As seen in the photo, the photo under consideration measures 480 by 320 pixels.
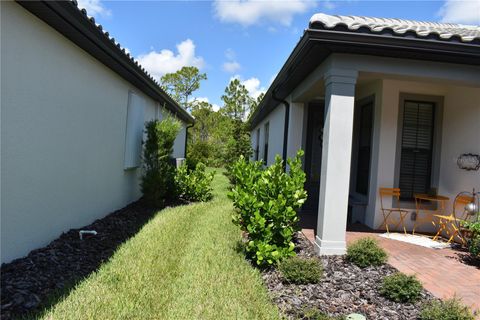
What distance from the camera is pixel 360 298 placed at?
3.64 meters

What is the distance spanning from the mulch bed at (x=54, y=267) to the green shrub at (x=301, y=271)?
230 centimetres

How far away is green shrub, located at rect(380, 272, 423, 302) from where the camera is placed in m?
3.43

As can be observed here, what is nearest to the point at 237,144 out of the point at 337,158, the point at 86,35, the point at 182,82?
the point at 337,158

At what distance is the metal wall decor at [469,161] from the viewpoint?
5637 millimetres

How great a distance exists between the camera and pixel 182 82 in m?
40.2

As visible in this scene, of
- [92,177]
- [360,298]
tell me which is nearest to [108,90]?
[92,177]

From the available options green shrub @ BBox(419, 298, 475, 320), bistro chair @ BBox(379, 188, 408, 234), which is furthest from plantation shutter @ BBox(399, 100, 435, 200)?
green shrub @ BBox(419, 298, 475, 320)

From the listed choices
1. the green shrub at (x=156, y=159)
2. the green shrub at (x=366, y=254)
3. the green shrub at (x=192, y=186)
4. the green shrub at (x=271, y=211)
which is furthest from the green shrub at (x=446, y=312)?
the green shrub at (x=192, y=186)

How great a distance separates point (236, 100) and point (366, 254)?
31028 millimetres

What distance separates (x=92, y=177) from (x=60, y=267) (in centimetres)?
226

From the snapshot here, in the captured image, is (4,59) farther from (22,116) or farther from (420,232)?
(420,232)

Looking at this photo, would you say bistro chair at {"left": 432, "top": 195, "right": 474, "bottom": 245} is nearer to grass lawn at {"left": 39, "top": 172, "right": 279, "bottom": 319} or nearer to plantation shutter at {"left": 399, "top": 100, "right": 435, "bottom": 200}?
plantation shutter at {"left": 399, "top": 100, "right": 435, "bottom": 200}

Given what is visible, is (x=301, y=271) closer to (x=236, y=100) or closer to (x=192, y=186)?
(x=192, y=186)

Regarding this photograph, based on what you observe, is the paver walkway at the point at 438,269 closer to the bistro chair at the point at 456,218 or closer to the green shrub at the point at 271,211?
the bistro chair at the point at 456,218
